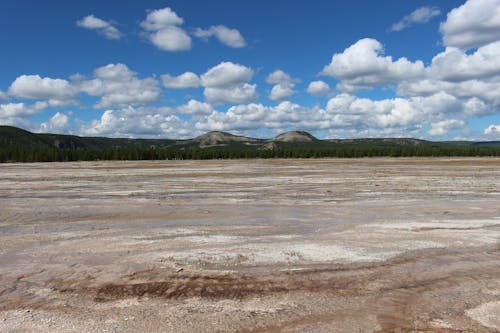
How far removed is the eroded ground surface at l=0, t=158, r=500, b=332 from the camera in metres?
8.12

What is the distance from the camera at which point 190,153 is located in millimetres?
148125

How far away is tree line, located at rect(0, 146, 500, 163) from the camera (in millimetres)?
127938

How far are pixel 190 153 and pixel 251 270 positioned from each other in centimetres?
13872

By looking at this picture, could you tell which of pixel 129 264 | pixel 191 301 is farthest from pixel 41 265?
pixel 191 301

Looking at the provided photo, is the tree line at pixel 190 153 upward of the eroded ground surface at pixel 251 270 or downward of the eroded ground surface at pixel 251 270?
upward

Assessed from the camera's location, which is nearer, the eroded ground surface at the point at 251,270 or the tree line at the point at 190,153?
the eroded ground surface at the point at 251,270

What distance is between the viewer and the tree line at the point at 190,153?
420ft

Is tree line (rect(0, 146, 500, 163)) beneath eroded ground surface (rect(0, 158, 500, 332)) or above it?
above

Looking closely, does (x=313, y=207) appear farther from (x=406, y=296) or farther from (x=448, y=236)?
(x=406, y=296)

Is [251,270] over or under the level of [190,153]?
under

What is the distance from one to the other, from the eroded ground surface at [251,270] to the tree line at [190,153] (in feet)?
385

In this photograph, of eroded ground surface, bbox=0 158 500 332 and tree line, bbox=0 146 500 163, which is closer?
eroded ground surface, bbox=0 158 500 332

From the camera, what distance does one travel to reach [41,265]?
1198 cm

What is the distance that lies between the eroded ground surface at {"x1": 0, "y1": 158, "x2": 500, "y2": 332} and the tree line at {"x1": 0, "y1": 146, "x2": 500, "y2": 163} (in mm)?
117355
